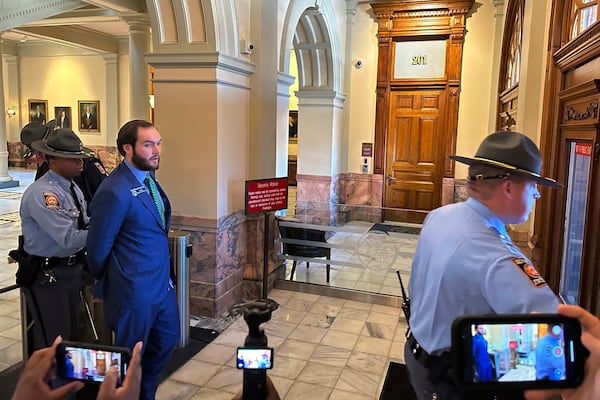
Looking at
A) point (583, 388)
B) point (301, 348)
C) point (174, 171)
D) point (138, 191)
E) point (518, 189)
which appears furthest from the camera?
point (174, 171)

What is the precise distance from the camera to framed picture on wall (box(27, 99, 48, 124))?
49.0 ft

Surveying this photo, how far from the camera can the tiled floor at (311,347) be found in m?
3.14

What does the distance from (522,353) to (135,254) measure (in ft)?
6.31

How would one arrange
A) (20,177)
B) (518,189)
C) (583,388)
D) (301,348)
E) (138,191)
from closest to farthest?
(583,388), (518,189), (138,191), (301,348), (20,177)

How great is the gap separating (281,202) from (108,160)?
1106 centimetres

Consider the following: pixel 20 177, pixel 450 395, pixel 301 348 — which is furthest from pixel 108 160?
pixel 450 395

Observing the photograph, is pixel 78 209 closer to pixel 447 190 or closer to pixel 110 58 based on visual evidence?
pixel 447 190

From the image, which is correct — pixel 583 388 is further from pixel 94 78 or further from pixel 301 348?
pixel 94 78

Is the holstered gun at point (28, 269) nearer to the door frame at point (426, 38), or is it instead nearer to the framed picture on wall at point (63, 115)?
the door frame at point (426, 38)

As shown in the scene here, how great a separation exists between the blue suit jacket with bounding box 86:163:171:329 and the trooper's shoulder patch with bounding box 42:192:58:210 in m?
0.35

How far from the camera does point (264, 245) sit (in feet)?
14.6

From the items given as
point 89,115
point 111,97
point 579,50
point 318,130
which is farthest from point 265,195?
point 89,115

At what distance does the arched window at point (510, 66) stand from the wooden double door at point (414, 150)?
1410 mm

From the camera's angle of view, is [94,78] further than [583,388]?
Yes
